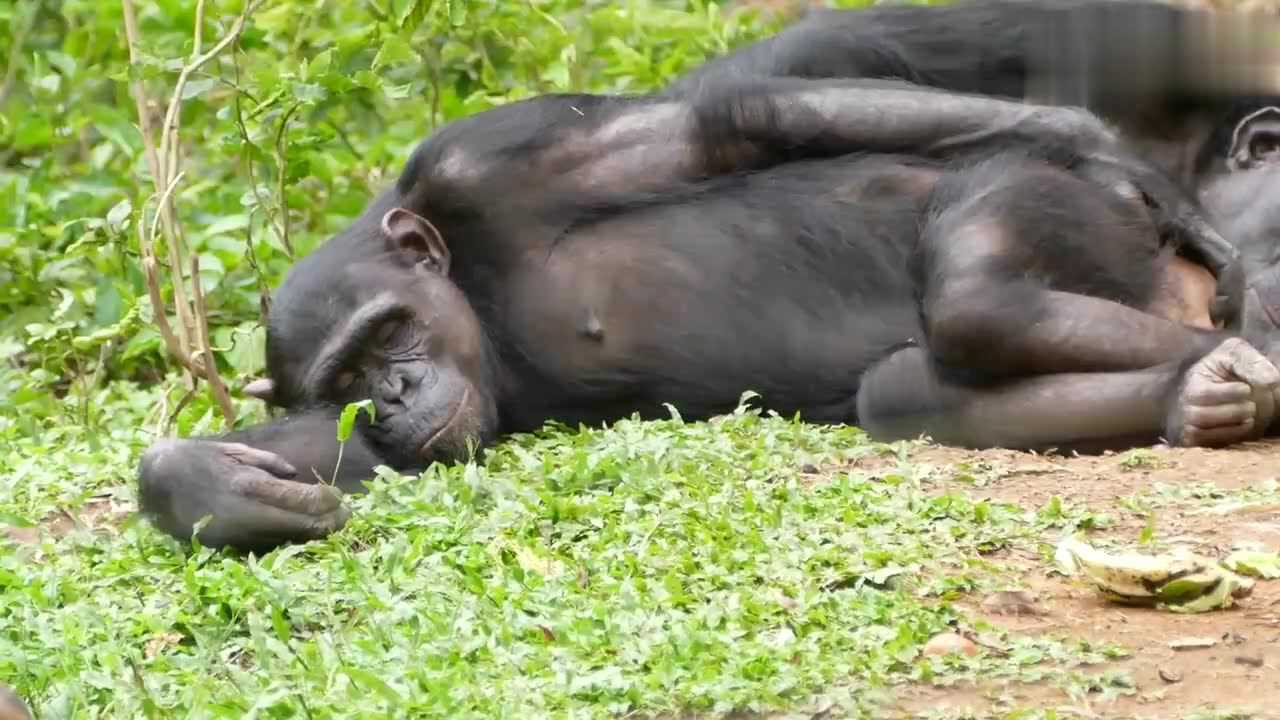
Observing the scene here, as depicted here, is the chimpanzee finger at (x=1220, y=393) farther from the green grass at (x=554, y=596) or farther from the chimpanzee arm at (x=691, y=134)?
the chimpanzee arm at (x=691, y=134)

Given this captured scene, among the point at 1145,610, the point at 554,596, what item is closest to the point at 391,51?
the point at 554,596

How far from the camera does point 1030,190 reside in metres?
4.48

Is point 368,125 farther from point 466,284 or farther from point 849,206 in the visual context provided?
point 849,206

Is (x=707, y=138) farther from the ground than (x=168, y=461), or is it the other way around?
(x=707, y=138)

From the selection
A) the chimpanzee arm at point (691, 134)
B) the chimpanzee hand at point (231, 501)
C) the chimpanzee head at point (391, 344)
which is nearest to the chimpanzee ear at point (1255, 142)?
the chimpanzee arm at point (691, 134)

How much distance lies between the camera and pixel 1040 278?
14.5 feet

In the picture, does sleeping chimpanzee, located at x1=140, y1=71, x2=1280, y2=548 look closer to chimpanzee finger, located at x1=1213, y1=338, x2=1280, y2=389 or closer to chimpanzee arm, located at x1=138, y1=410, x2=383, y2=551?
chimpanzee finger, located at x1=1213, y1=338, x2=1280, y2=389

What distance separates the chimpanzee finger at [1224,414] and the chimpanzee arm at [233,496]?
181 centimetres

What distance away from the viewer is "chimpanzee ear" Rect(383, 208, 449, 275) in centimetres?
487

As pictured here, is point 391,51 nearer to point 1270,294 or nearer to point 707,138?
point 707,138

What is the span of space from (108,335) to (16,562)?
72.9 inches

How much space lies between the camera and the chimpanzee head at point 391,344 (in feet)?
15.1

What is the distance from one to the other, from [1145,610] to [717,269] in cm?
196

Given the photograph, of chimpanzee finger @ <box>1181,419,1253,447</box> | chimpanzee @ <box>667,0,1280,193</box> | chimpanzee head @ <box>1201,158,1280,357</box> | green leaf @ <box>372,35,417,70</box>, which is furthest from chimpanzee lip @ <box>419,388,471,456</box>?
chimpanzee head @ <box>1201,158,1280,357</box>
